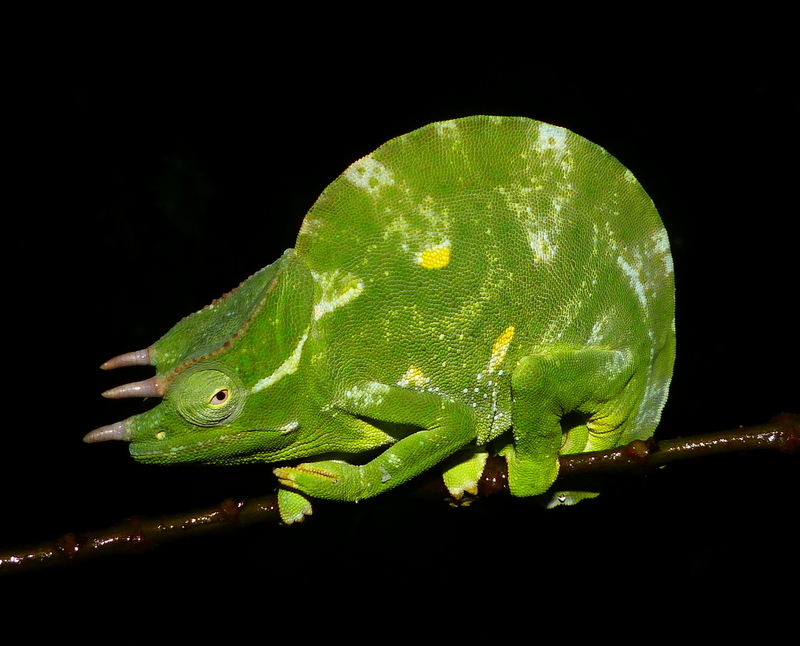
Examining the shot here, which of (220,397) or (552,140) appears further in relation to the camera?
(552,140)

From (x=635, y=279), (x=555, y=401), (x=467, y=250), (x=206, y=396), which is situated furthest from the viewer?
(x=635, y=279)

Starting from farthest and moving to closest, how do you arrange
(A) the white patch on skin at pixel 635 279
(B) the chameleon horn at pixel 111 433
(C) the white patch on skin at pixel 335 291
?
(A) the white patch on skin at pixel 635 279
(C) the white patch on skin at pixel 335 291
(B) the chameleon horn at pixel 111 433

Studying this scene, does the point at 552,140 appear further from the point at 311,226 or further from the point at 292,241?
the point at 292,241

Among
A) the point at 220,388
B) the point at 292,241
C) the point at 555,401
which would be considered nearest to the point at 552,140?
the point at 555,401

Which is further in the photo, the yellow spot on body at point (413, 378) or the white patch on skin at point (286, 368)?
the yellow spot on body at point (413, 378)

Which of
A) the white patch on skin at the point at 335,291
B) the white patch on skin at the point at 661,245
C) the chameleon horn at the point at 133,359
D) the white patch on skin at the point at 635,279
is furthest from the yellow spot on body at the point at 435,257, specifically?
the chameleon horn at the point at 133,359

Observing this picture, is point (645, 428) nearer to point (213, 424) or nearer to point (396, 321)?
point (396, 321)

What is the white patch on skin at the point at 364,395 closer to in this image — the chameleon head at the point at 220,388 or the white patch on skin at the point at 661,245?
the chameleon head at the point at 220,388
